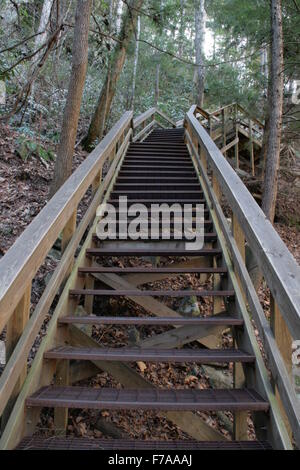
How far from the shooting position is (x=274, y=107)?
6.54 meters

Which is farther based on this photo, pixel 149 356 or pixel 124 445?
pixel 149 356

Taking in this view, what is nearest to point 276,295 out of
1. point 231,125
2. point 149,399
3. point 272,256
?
point 272,256

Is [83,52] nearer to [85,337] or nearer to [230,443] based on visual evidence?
[85,337]

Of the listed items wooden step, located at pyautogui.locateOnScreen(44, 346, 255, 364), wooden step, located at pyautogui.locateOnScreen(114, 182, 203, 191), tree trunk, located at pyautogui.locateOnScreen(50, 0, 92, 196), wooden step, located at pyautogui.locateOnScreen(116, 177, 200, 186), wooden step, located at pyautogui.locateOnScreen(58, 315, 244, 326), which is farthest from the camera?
wooden step, located at pyautogui.locateOnScreen(116, 177, 200, 186)

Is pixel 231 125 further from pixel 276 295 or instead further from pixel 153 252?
pixel 276 295

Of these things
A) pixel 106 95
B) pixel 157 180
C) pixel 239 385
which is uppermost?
pixel 106 95

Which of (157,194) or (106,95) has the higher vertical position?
(106,95)

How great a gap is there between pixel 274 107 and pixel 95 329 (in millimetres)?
5051

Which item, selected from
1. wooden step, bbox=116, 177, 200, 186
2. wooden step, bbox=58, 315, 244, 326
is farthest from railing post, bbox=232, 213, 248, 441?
wooden step, bbox=116, 177, 200, 186

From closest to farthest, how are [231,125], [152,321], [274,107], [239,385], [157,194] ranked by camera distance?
[152,321]
[239,385]
[157,194]
[274,107]
[231,125]

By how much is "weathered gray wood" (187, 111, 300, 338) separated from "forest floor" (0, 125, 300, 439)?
2318 mm

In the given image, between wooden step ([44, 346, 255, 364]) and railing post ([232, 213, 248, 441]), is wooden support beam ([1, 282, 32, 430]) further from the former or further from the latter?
→ railing post ([232, 213, 248, 441])

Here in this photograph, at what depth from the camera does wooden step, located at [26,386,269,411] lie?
2029mm
